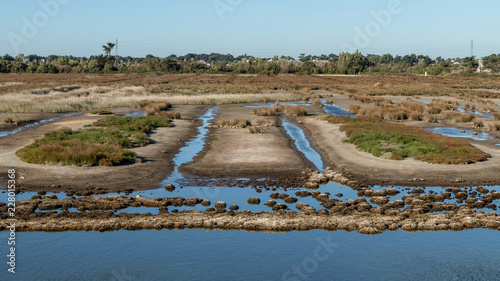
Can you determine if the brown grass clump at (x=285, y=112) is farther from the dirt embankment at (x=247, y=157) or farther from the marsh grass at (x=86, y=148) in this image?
the marsh grass at (x=86, y=148)

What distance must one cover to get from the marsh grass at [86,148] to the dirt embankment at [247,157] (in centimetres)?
414

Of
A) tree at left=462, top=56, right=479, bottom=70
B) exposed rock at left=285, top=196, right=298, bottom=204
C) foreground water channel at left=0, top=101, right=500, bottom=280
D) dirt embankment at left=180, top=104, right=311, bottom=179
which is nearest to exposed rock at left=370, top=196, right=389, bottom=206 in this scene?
foreground water channel at left=0, top=101, right=500, bottom=280

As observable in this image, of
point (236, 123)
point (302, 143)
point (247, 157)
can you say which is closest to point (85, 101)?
point (236, 123)

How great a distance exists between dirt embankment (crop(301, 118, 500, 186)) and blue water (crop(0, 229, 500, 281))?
675 centimetres

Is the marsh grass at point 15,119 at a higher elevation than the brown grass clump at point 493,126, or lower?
higher

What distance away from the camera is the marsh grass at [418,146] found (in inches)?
1169

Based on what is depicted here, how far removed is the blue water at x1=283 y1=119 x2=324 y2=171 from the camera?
3147 centimetres

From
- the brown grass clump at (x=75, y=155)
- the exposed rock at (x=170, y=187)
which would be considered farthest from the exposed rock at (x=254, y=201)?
the brown grass clump at (x=75, y=155)

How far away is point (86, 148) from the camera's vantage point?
97.8 feet

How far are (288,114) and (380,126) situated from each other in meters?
16.5

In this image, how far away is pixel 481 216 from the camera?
20109 mm

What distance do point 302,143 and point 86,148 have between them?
52.1 feet

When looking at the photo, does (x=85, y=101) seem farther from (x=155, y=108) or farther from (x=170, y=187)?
(x=170, y=187)

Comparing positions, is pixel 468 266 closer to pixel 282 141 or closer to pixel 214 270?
pixel 214 270
